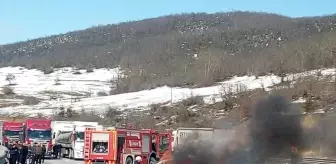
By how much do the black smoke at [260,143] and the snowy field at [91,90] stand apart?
928 inches

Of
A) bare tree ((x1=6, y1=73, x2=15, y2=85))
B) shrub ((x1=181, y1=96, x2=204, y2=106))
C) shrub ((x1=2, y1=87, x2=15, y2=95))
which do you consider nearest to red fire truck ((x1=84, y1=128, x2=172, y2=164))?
shrub ((x1=181, y1=96, x2=204, y2=106))

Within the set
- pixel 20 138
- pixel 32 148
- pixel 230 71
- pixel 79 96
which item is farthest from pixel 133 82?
pixel 32 148

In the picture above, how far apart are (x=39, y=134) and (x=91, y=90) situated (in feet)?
276

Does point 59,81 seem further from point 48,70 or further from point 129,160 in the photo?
point 129,160

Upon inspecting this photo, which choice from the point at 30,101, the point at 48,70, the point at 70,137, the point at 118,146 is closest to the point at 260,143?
the point at 118,146

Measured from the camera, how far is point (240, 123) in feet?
57.6

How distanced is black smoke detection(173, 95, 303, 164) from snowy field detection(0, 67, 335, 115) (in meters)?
23.6

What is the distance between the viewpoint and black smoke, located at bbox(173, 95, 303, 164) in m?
16.5

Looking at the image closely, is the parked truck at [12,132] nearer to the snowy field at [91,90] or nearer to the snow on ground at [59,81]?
the snowy field at [91,90]

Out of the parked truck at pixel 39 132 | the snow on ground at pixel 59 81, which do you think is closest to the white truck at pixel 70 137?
the parked truck at pixel 39 132

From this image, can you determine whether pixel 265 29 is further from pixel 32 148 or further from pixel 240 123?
pixel 240 123

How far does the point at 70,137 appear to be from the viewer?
49406 mm

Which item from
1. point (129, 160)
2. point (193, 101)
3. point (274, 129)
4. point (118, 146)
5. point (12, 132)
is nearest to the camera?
point (274, 129)

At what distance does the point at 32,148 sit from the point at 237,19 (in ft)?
533
